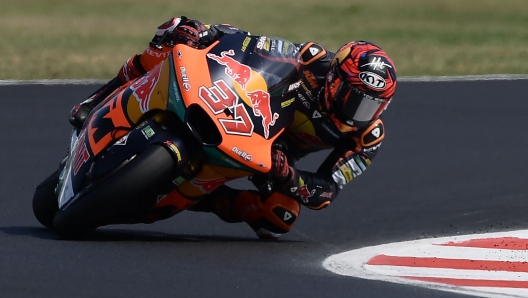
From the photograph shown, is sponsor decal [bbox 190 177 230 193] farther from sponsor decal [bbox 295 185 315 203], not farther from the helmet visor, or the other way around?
the helmet visor

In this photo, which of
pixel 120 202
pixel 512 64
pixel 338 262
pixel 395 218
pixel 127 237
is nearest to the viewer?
pixel 120 202

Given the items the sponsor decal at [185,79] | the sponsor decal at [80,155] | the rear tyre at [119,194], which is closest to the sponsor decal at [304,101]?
the sponsor decal at [185,79]

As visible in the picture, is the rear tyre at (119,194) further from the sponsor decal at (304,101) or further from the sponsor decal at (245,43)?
the sponsor decal at (304,101)

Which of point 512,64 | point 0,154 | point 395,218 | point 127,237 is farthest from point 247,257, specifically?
Answer: point 512,64

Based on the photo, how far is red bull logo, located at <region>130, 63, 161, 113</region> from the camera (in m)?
5.46

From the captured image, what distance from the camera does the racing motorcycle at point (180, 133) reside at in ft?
17.1

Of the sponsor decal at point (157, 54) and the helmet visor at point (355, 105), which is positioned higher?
the sponsor decal at point (157, 54)

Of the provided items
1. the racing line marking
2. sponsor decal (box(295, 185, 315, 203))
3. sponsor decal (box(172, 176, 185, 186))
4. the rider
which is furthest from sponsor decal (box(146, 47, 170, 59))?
the racing line marking

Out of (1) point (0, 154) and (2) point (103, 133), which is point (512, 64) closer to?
(1) point (0, 154)

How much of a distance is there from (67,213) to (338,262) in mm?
1435

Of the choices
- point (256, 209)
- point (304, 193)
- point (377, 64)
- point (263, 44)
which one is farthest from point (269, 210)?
point (377, 64)

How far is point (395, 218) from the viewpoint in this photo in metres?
7.00

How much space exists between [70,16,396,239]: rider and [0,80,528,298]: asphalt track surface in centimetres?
24

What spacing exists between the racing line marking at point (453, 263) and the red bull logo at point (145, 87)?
4.13 ft
